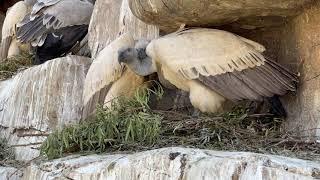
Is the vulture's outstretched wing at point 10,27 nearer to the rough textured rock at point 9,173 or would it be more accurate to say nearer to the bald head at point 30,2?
the bald head at point 30,2

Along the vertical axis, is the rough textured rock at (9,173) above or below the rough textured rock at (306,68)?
below

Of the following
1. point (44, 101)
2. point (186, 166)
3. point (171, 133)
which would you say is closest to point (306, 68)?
point (171, 133)

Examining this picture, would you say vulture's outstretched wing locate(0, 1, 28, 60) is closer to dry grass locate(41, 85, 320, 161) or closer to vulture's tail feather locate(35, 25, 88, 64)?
vulture's tail feather locate(35, 25, 88, 64)

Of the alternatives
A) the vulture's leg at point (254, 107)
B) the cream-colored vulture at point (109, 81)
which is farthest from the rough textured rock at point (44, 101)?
the vulture's leg at point (254, 107)

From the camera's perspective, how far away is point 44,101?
4.34 metres

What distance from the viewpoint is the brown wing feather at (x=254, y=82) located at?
3369 millimetres

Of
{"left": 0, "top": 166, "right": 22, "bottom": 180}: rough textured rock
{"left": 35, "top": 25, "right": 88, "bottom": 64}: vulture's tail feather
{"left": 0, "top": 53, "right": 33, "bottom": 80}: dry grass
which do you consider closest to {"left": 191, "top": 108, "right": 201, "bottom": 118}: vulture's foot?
{"left": 0, "top": 166, "right": 22, "bottom": 180}: rough textured rock

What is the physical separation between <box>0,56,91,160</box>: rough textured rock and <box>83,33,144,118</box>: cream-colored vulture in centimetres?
33

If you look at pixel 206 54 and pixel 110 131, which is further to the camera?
pixel 206 54

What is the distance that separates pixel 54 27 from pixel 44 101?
692 millimetres

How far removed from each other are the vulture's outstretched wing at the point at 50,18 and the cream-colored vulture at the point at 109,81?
983 mm

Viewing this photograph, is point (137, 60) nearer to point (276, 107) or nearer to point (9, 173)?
point (276, 107)

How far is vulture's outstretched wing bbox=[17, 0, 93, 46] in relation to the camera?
4836mm

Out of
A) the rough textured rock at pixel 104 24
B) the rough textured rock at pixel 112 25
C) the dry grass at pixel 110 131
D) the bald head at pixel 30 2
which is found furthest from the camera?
the bald head at pixel 30 2
